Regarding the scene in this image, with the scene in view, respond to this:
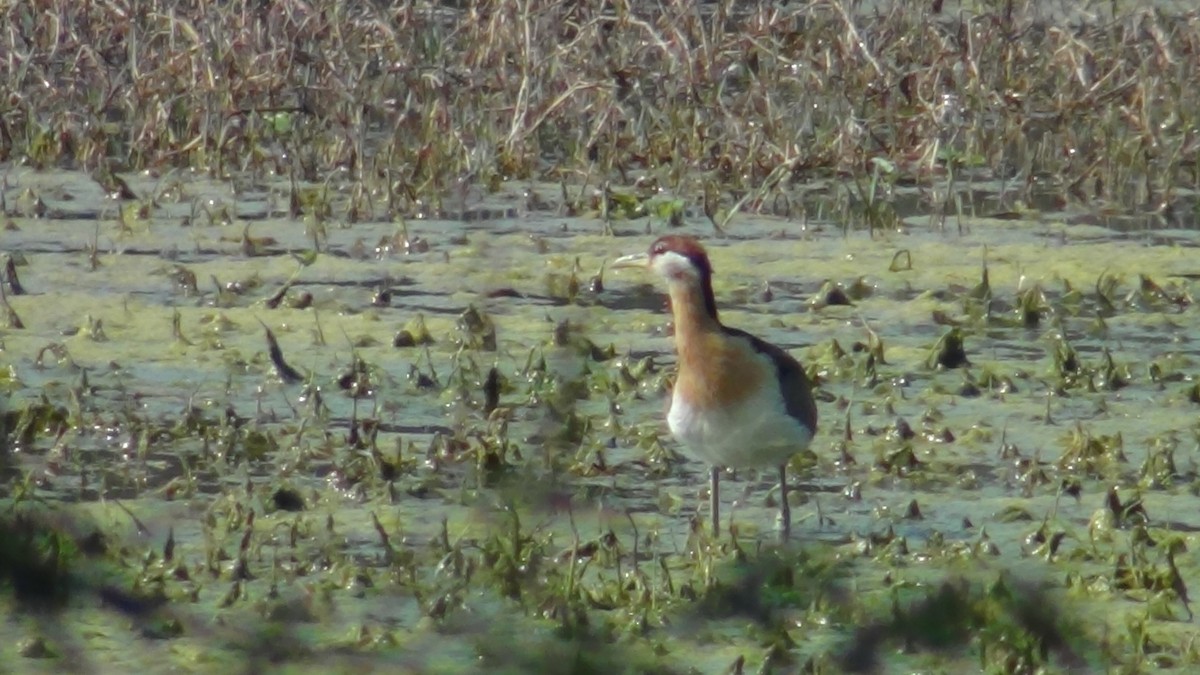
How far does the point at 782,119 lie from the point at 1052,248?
1.80 meters

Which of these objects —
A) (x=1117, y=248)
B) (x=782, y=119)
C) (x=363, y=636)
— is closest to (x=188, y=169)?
(x=782, y=119)

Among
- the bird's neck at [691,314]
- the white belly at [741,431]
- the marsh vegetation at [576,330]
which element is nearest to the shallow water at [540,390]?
the marsh vegetation at [576,330]

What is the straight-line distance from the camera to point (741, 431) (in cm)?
533

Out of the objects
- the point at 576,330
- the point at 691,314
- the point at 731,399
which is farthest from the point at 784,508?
the point at 576,330

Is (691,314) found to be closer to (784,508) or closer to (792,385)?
(792,385)

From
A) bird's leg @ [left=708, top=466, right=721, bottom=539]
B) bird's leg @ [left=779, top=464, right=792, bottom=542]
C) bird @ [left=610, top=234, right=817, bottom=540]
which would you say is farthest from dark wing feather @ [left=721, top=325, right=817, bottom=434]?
bird's leg @ [left=708, top=466, right=721, bottom=539]

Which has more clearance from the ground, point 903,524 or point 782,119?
point 782,119

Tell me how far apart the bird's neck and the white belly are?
231mm

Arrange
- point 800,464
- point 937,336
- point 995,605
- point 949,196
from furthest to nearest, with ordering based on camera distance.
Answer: point 949,196 < point 937,336 < point 800,464 < point 995,605

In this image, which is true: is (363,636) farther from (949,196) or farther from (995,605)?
(949,196)

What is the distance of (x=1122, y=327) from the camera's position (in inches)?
296

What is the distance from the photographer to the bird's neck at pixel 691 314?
18.4 ft

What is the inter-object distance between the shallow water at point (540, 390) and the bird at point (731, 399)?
200 mm

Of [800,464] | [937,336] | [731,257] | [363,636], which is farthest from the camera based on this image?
[731,257]
